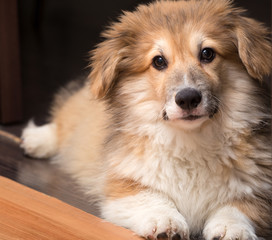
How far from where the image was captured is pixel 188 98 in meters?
2.08

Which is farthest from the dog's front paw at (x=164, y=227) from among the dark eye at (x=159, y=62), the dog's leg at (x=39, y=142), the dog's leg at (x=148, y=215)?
the dog's leg at (x=39, y=142)

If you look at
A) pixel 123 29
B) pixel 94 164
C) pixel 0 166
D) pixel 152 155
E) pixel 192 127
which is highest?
pixel 123 29

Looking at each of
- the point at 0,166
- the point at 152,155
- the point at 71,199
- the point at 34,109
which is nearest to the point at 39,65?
the point at 34,109

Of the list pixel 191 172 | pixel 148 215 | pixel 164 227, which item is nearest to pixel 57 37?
pixel 191 172

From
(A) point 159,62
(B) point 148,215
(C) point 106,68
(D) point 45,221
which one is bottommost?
(D) point 45,221

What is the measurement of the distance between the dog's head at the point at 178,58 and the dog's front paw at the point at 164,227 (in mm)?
370

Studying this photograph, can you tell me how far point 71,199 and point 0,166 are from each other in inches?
21.6

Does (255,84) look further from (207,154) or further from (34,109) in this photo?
(34,109)

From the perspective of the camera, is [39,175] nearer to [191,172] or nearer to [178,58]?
[191,172]

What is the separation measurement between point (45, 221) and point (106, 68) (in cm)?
70

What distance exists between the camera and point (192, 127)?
2225mm

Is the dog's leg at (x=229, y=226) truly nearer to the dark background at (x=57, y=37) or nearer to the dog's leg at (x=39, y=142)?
the dog's leg at (x=39, y=142)

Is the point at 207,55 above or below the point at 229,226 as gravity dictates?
above

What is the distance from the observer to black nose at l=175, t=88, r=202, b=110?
2.08m
